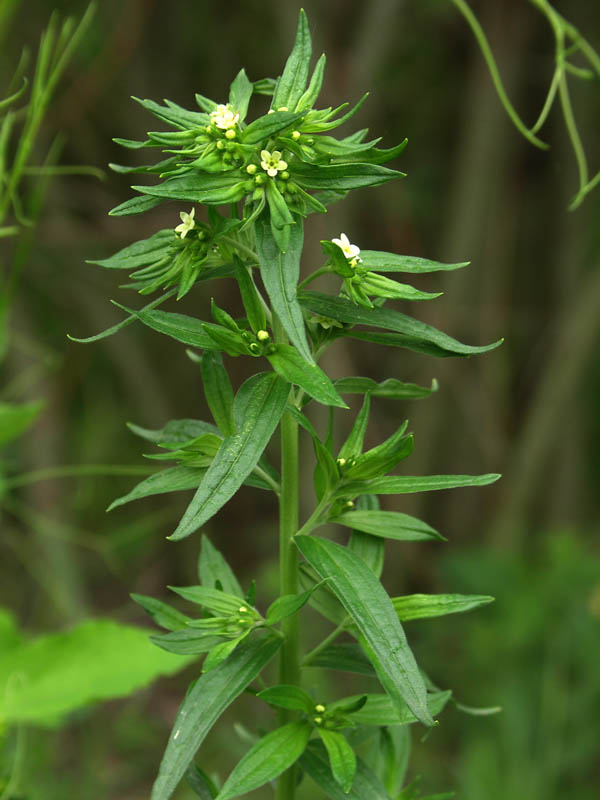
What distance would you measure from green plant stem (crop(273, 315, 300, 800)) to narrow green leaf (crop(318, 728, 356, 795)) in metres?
0.05

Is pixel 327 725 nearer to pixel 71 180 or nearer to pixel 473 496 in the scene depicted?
pixel 473 496

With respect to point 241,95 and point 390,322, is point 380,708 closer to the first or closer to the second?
point 390,322

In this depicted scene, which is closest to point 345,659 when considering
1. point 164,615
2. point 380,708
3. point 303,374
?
point 380,708

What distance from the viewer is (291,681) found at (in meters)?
0.69

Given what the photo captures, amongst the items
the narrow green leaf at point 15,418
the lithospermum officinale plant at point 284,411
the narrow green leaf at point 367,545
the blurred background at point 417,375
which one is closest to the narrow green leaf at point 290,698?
the lithospermum officinale plant at point 284,411

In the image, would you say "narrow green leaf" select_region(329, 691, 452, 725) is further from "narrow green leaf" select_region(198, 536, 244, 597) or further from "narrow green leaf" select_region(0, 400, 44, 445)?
"narrow green leaf" select_region(0, 400, 44, 445)

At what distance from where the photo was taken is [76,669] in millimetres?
1001

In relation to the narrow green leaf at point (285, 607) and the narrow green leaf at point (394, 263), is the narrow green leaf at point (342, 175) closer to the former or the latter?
the narrow green leaf at point (394, 263)

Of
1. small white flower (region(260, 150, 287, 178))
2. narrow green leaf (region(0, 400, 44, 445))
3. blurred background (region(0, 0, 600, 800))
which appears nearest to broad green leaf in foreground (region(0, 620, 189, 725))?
narrow green leaf (region(0, 400, 44, 445))

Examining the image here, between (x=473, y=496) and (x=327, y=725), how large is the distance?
7.16 ft

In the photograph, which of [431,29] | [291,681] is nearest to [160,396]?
[431,29]

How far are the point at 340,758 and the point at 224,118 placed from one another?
1.50 ft

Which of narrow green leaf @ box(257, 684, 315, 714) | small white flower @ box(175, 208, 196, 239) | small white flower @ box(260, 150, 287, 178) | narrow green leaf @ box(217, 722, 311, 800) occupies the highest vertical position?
small white flower @ box(260, 150, 287, 178)

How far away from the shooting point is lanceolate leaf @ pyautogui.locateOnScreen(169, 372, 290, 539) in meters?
0.53
